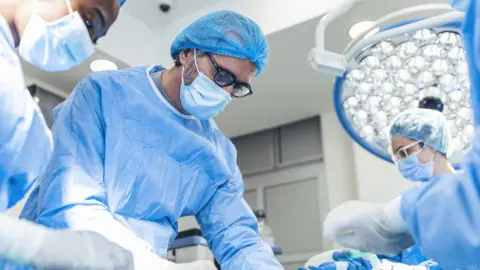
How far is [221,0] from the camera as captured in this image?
10.3 ft

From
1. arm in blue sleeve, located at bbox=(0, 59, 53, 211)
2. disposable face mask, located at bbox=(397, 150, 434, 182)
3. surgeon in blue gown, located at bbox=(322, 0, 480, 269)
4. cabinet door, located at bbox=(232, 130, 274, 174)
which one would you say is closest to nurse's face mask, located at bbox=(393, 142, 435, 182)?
disposable face mask, located at bbox=(397, 150, 434, 182)

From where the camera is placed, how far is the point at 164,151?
140cm

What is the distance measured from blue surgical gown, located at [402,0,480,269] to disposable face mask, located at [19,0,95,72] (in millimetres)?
698

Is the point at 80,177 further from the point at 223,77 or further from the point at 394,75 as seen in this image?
the point at 394,75

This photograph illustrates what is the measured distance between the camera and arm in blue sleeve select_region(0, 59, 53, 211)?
85 cm

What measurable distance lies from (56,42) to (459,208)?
2.51 feet

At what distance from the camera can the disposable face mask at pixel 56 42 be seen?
96 centimetres

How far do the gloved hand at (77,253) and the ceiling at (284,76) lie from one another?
2.02 meters

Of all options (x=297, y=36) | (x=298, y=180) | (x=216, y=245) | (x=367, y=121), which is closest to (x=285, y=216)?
(x=298, y=180)

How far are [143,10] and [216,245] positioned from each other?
6.94 ft

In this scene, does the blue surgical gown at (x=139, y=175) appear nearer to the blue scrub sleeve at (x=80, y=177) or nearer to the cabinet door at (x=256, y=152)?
the blue scrub sleeve at (x=80, y=177)

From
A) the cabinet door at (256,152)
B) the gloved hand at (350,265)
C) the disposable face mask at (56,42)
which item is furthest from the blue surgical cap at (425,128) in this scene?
the cabinet door at (256,152)

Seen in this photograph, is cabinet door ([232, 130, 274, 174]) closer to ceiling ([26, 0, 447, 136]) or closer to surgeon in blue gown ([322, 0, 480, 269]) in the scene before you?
ceiling ([26, 0, 447, 136])

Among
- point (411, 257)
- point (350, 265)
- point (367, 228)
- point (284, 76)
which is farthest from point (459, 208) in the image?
point (284, 76)
